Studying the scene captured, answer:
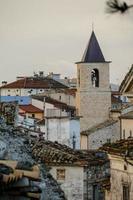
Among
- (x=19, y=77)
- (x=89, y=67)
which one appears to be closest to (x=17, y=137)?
(x=89, y=67)

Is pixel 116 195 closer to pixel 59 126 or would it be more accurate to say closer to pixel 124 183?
pixel 124 183

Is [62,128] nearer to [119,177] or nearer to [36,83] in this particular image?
[119,177]

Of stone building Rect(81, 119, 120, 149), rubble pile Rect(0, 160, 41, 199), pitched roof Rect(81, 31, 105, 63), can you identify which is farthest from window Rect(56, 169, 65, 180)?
pitched roof Rect(81, 31, 105, 63)

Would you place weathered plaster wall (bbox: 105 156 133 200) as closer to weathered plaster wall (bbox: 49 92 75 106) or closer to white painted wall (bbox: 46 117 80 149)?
white painted wall (bbox: 46 117 80 149)

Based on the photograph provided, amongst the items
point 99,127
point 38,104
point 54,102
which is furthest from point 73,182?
point 38,104

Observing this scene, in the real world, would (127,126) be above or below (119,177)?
above

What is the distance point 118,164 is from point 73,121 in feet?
117

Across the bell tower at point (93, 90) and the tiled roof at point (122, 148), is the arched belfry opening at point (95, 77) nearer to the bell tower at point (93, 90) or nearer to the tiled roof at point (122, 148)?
the bell tower at point (93, 90)

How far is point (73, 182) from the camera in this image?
2722 cm

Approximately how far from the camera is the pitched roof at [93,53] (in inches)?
2613

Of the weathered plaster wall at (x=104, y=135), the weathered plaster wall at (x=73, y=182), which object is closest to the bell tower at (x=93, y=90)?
the weathered plaster wall at (x=104, y=135)

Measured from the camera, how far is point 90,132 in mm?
54719

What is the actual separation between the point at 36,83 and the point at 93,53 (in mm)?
24390

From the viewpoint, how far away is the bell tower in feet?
206
